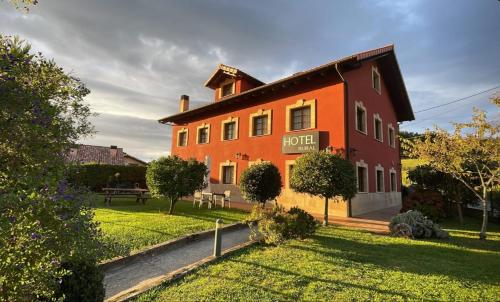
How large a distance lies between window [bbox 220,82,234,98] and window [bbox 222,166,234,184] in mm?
5251

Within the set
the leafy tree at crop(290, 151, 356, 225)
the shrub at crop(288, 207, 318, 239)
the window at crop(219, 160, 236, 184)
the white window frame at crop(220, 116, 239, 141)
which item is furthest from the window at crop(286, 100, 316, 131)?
the shrub at crop(288, 207, 318, 239)

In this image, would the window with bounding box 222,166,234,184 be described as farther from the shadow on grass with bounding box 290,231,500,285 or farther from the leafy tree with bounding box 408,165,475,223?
the shadow on grass with bounding box 290,231,500,285

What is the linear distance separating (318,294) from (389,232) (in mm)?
5973

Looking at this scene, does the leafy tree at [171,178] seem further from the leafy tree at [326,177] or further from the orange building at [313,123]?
the leafy tree at [326,177]

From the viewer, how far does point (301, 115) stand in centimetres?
1497

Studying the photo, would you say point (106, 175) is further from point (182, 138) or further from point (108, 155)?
point (108, 155)

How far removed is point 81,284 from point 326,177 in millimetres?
7743

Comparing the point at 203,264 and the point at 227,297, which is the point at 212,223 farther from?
the point at 227,297

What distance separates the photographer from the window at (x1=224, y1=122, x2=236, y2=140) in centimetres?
1886

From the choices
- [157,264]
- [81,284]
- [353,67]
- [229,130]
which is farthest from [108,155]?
[81,284]

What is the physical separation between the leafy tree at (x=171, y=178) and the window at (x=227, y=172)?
21.7 ft

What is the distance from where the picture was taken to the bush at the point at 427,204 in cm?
1131

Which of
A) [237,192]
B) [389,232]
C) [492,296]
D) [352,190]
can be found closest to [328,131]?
[352,190]

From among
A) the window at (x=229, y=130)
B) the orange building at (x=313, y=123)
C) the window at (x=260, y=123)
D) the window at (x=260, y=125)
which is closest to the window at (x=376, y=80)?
the orange building at (x=313, y=123)
